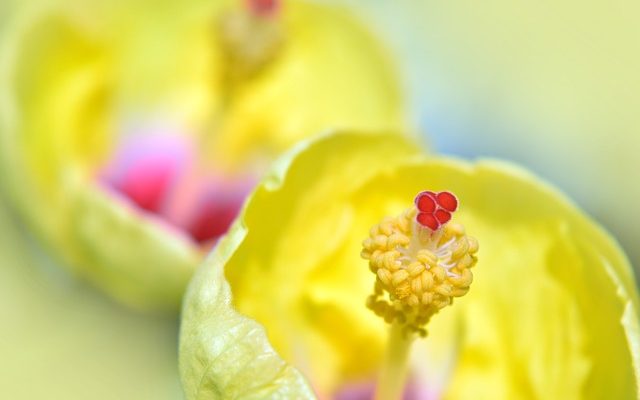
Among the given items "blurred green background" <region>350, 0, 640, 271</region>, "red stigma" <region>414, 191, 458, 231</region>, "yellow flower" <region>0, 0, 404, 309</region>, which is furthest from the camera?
"blurred green background" <region>350, 0, 640, 271</region>

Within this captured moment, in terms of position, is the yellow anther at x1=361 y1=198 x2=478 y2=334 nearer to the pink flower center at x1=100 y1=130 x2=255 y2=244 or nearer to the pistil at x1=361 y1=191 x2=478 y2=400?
the pistil at x1=361 y1=191 x2=478 y2=400

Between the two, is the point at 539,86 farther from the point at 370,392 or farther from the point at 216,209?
the point at 370,392

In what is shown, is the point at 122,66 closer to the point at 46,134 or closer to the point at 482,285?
the point at 46,134

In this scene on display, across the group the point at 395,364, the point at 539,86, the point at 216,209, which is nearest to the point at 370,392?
the point at 395,364

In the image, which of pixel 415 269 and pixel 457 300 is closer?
pixel 415 269

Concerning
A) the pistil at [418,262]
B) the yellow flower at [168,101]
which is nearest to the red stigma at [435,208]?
the pistil at [418,262]

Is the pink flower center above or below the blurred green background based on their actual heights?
below

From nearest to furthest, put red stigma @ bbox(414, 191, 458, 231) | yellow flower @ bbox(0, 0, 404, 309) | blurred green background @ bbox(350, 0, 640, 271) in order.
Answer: red stigma @ bbox(414, 191, 458, 231)
yellow flower @ bbox(0, 0, 404, 309)
blurred green background @ bbox(350, 0, 640, 271)

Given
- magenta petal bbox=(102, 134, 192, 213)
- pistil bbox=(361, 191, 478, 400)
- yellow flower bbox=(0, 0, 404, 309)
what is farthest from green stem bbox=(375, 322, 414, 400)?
magenta petal bbox=(102, 134, 192, 213)
